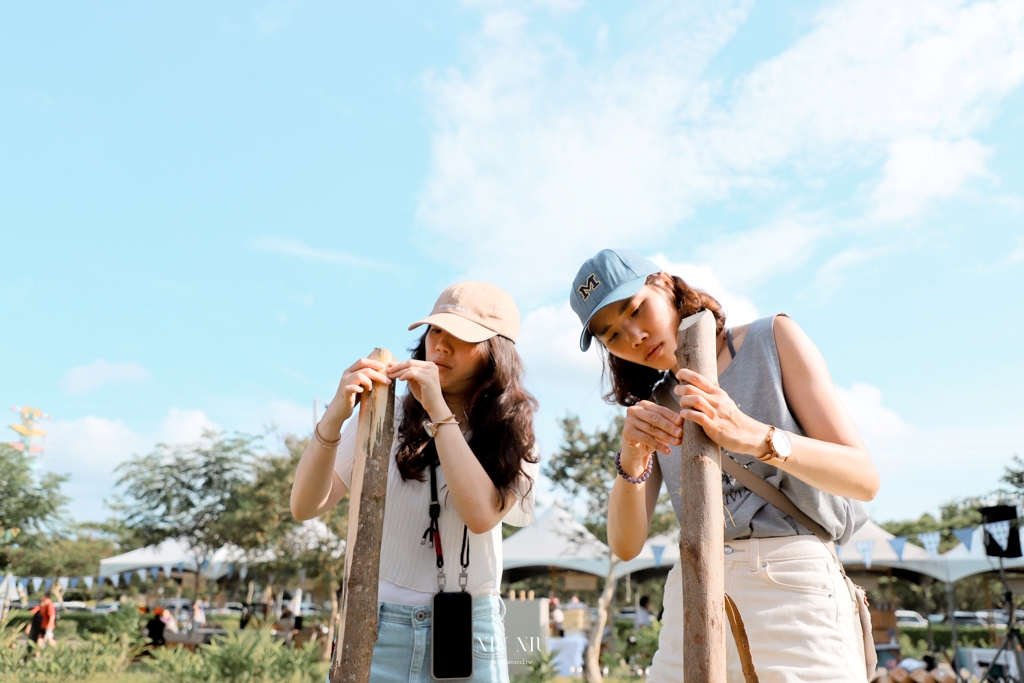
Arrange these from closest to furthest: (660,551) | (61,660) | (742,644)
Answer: (742,644) → (61,660) → (660,551)

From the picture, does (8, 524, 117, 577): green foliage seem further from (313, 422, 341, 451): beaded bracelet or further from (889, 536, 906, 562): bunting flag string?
(313, 422, 341, 451): beaded bracelet

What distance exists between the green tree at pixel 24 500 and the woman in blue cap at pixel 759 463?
23877mm

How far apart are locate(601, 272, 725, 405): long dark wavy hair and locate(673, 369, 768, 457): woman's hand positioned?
50 centimetres

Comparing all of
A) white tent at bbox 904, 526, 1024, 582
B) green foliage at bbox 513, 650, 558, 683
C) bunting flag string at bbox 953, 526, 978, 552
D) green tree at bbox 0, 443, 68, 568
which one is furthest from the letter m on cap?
green tree at bbox 0, 443, 68, 568

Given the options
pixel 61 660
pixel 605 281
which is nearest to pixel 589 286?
pixel 605 281

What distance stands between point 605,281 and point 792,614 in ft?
3.14

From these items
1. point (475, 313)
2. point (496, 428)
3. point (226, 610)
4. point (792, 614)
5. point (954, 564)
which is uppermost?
point (954, 564)

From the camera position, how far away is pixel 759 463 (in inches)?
74.0

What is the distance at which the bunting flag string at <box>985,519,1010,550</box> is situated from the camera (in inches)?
396

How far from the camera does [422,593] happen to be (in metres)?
1.99

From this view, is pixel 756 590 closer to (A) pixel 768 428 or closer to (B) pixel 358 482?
(A) pixel 768 428

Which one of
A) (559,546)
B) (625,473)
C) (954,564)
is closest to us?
(625,473)

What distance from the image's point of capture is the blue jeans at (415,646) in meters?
1.89

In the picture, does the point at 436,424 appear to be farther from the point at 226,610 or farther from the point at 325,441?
the point at 226,610
